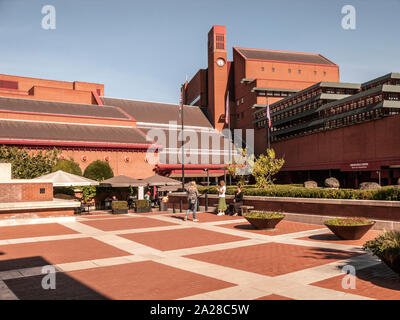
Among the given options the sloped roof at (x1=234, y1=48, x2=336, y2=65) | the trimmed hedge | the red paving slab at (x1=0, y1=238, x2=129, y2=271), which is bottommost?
the red paving slab at (x1=0, y1=238, x2=129, y2=271)

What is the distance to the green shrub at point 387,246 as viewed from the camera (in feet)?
23.1

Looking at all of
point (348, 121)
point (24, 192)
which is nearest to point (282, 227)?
point (24, 192)

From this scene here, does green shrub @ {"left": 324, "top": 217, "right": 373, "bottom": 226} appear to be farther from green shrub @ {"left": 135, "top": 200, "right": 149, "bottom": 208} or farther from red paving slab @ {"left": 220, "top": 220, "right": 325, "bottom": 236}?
green shrub @ {"left": 135, "top": 200, "right": 149, "bottom": 208}

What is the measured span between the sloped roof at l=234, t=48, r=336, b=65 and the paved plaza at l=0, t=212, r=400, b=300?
213 feet

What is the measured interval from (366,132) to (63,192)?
34.7 meters

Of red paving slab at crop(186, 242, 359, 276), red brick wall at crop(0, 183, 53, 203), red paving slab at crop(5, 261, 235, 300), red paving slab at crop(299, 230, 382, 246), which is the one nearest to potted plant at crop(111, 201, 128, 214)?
red brick wall at crop(0, 183, 53, 203)

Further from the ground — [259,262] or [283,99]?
[283,99]

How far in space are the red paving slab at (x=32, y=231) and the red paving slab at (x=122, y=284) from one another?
684 centimetres

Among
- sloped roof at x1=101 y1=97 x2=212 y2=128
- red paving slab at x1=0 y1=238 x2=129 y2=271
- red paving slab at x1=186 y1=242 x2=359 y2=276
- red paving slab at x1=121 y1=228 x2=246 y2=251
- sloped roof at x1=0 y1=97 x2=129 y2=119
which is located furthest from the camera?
sloped roof at x1=101 y1=97 x2=212 y2=128

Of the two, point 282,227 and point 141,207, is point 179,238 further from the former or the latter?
point 141,207

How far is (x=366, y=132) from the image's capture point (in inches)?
1724

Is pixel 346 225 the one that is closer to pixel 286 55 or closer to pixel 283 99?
pixel 283 99

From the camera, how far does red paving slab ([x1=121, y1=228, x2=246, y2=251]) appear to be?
11.9 meters

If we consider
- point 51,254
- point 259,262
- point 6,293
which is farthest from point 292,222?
point 6,293
